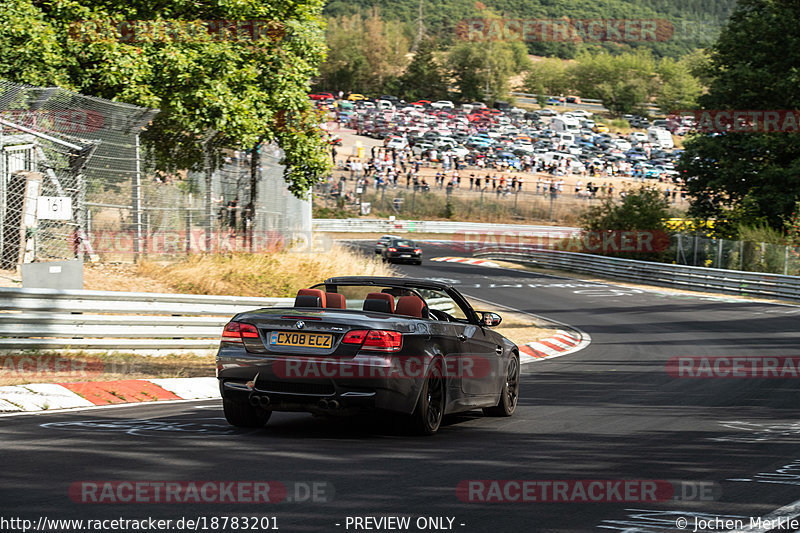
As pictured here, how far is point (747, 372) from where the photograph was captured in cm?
1479

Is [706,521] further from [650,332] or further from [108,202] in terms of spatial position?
[650,332]

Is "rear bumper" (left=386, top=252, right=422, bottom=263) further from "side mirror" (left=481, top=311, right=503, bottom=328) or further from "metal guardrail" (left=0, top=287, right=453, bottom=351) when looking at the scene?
"side mirror" (left=481, top=311, right=503, bottom=328)

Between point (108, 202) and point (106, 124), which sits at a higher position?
point (106, 124)

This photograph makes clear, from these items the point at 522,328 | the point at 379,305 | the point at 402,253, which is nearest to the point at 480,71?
the point at 402,253

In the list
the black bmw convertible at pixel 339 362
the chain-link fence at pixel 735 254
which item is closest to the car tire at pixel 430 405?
the black bmw convertible at pixel 339 362

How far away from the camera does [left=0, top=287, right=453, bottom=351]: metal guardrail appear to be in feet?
38.3

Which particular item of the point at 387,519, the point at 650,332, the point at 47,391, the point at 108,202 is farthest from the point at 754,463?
the point at 650,332

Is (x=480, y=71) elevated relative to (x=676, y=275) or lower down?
elevated

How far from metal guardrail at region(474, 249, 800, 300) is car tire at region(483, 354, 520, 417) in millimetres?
24443

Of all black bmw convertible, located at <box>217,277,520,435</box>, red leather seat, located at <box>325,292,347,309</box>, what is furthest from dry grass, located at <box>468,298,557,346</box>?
black bmw convertible, located at <box>217,277,520,435</box>

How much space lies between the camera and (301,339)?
751 cm

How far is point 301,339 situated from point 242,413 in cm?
100

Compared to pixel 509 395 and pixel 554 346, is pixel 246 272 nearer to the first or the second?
pixel 554 346

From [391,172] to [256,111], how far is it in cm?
4932
